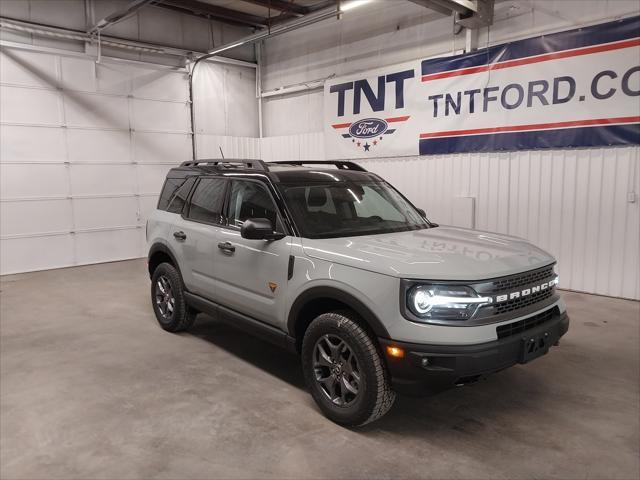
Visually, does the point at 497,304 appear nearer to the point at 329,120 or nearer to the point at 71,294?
the point at 71,294

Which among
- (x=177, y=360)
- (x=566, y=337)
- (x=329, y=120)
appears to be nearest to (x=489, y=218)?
(x=566, y=337)

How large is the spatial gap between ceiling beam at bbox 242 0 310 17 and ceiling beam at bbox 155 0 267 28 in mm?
1061

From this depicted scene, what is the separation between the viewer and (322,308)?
10.6ft

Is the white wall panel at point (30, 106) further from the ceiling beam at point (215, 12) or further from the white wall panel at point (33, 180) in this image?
the ceiling beam at point (215, 12)

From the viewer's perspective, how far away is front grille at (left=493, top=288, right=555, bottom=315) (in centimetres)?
279

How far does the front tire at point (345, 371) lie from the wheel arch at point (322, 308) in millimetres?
91

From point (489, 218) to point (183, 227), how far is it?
4.79m

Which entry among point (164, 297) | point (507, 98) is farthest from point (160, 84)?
point (507, 98)

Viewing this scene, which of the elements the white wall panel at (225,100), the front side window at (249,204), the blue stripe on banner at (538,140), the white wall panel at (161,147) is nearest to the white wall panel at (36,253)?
the white wall panel at (161,147)

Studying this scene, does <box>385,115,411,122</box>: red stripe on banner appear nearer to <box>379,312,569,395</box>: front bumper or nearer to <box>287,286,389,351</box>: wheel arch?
<box>287,286,389,351</box>: wheel arch

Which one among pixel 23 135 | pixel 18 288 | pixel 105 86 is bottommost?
pixel 18 288

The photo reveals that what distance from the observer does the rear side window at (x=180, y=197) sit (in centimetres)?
476

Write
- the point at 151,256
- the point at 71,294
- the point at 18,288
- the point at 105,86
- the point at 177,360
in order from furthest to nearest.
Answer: the point at 105,86
the point at 18,288
the point at 71,294
the point at 151,256
the point at 177,360

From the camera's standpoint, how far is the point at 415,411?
328 centimetres
